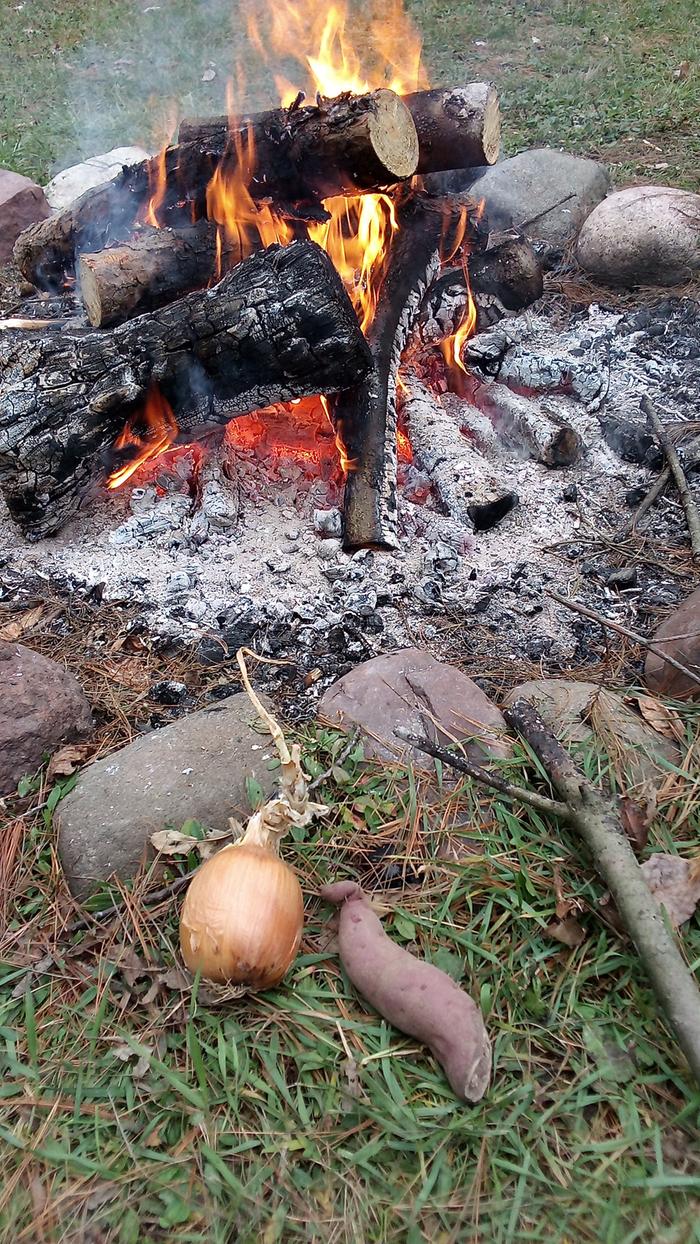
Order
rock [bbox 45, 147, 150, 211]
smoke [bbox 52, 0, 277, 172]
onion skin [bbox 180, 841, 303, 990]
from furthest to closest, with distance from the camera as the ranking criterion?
smoke [bbox 52, 0, 277, 172] < rock [bbox 45, 147, 150, 211] < onion skin [bbox 180, 841, 303, 990]

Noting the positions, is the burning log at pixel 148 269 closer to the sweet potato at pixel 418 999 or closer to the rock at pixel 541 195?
the rock at pixel 541 195

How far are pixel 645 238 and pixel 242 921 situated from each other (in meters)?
4.12

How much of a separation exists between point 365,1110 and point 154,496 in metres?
2.47

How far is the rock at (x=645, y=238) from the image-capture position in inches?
167

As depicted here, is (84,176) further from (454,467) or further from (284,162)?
(454,467)

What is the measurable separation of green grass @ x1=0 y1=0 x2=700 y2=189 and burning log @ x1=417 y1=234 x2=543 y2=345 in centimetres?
193

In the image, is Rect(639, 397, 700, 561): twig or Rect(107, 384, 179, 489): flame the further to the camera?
Rect(107, 384, 179, 489): flame

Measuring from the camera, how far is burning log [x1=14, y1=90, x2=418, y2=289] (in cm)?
318

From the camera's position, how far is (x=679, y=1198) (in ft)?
4.90

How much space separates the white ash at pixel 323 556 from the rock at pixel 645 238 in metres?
1.04

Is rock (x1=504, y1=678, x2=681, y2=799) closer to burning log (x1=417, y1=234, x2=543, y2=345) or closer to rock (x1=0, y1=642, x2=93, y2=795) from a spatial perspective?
rock (x1=0, y1=642, x2=93, y2=795)

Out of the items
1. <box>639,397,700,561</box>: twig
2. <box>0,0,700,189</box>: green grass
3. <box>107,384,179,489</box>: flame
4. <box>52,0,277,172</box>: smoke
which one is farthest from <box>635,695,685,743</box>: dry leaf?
<box>52,0,277,172</box>: smoke

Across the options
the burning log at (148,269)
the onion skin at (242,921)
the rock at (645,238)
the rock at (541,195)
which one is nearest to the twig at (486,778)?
the onion skin at (242,921)

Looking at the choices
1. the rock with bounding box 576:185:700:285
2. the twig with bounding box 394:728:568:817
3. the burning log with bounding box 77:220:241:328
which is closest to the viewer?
the twig with bounding box 394:728:568:817
